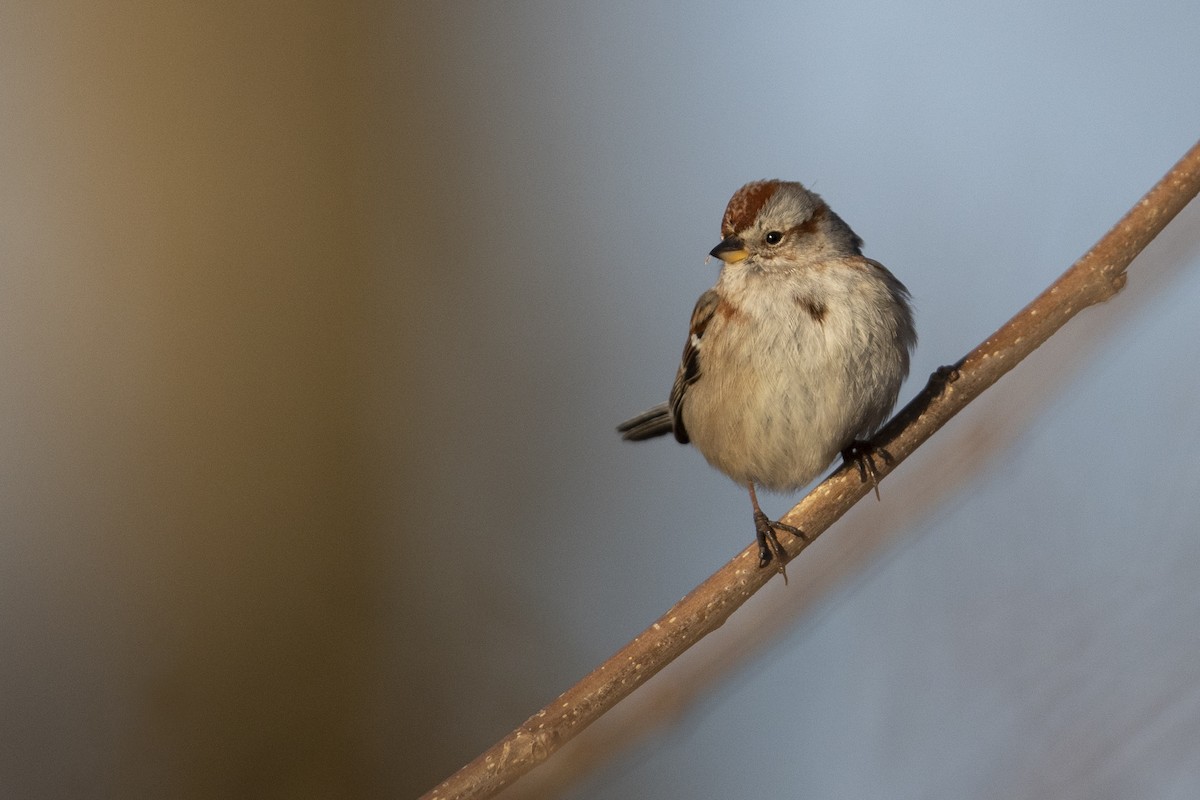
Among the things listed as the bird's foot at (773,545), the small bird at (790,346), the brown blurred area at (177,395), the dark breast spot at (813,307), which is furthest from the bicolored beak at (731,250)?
the brown blurred area at (177,395)

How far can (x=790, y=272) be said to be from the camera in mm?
1790

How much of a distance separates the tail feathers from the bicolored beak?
1.38 ft

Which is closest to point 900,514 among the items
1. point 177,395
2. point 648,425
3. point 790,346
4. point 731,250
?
point 790,346

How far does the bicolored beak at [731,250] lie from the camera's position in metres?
1.81

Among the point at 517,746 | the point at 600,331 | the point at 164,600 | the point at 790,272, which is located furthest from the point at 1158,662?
the point at 164,600

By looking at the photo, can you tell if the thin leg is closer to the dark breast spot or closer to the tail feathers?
the dark breast spot

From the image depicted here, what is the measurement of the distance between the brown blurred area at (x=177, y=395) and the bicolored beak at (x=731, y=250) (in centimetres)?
67

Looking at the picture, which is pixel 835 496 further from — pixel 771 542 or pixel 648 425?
pixel 648 425

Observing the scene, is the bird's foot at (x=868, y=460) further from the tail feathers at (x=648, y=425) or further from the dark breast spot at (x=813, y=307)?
the tail feathers at (x=648, y=425)

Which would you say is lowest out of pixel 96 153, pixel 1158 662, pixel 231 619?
pixel 231 619

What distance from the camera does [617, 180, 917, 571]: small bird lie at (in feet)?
5.45

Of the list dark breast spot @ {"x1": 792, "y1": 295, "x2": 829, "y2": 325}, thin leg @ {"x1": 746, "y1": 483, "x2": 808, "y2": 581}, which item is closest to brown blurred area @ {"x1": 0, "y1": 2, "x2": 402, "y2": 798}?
thin leg @ {"x1": 746, "y1": 483, "x2": 808, "y2": 581}

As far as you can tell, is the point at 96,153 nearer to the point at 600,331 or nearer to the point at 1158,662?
the point at 600,331

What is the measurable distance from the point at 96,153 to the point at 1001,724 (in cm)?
145
